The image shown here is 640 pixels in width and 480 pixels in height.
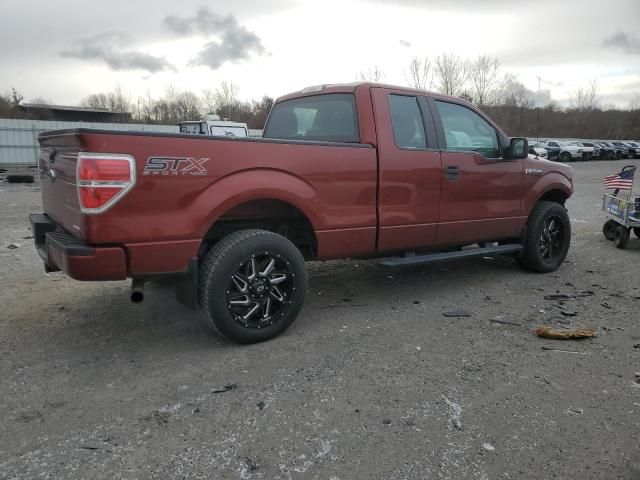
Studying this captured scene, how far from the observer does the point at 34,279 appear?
5.69 metres

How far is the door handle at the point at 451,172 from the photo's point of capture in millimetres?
4969

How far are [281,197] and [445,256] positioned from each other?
201 centimetres

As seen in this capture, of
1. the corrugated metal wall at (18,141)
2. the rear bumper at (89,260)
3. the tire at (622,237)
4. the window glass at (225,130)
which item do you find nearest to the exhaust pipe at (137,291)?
the rear bumper at (89,260)

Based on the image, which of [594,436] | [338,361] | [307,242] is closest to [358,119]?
[307,242]

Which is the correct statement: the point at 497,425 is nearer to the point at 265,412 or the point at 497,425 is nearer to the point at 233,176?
the point at 265,412

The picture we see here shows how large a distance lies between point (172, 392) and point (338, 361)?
115cm

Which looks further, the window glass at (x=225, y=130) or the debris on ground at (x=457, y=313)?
the window glass at (x=225, y=130)

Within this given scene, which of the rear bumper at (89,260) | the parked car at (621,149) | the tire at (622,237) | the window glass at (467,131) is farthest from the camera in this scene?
the parked car at (621,149)

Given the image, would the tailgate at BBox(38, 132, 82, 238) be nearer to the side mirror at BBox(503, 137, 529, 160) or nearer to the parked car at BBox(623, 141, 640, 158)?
the side mirror at BBox(503, 137, 529, 160)

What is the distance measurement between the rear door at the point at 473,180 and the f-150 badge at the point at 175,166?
2.46 m

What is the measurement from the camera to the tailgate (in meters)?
3.40

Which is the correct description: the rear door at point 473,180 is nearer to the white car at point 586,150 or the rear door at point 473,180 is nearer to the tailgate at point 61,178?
the tailgate at point 61,178

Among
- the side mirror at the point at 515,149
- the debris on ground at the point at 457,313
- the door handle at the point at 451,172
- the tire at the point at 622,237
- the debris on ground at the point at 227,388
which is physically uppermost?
the side mirror at the point at 515,149

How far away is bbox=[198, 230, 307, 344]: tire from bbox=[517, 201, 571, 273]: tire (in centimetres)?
326
